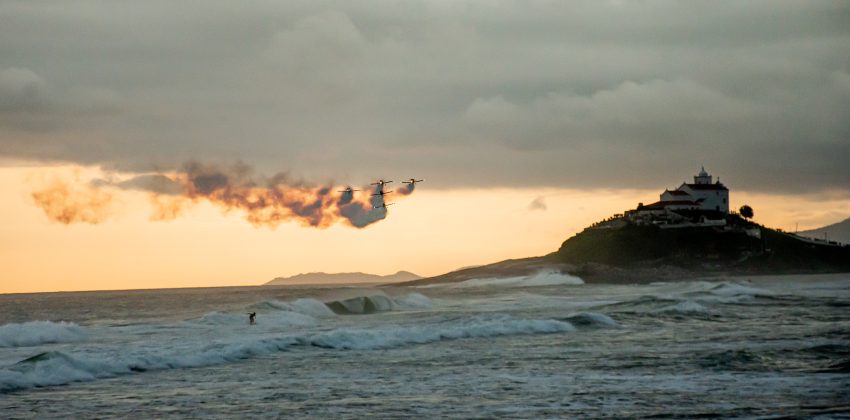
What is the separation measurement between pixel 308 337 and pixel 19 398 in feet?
58.3

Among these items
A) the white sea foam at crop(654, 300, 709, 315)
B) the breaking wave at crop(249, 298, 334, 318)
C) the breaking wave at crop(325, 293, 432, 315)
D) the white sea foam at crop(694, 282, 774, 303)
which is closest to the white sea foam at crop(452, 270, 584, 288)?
the white sea foam at crop(694, 282, 774, 303)

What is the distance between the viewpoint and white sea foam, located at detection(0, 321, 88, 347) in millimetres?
53031

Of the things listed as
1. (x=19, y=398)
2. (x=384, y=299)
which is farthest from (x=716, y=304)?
(x=19, y=398)

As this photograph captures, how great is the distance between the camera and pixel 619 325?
170 ft

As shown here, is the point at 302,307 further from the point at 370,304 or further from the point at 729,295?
the point at 729,295

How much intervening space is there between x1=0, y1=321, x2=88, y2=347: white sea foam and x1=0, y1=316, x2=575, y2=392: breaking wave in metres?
13.7

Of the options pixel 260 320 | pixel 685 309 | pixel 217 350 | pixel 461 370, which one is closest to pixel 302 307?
pixel 260 320

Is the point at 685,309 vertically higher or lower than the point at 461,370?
higher

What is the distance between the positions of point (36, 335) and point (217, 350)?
804 inches

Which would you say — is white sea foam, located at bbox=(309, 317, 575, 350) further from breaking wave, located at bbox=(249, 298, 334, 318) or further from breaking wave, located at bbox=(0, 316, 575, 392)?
breaking wave, located at bbox=(249, 298, 334, 318)

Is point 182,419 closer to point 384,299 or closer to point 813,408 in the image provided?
point 813,408

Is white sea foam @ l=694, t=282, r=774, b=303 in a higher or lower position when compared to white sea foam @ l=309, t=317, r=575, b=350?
higher

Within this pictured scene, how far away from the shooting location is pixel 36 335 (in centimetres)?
5425

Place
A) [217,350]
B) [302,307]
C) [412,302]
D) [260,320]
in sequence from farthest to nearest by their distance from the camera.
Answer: [412,302] → [302,307] → [260,320] → [217,350]
